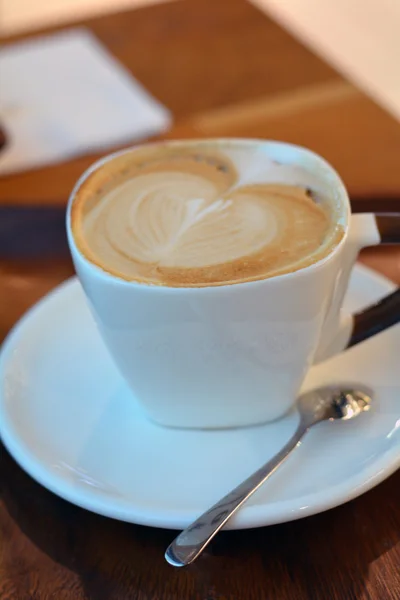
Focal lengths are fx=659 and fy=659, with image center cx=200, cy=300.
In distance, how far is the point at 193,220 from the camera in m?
0.48

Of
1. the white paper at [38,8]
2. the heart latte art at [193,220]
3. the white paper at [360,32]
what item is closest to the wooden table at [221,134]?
the heart latte art at [193,220]

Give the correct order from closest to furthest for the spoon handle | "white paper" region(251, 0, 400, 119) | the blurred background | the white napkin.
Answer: the spoon handle < the blurred background < the white napkin < "white paper" region(251, 0, 400, 119)

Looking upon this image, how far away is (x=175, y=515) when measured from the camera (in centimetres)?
40

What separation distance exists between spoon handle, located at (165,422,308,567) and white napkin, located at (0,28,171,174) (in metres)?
0.51

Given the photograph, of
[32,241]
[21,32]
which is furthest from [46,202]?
[21,32]

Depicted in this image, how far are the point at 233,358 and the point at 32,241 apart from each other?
341 millimetres

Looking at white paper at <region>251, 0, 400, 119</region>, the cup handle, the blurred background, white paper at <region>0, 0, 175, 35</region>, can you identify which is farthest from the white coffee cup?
white paper at <region>0, 0, 175, 35</region>

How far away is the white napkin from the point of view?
822mm

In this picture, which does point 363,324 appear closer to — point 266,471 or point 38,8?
point 266,471

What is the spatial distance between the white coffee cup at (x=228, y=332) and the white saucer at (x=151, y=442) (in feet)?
0.09

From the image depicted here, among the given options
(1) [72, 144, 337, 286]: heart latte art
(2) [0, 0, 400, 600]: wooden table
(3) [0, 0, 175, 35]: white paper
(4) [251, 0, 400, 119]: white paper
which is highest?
(1) [72, 144, 337, 286]: heart latte art

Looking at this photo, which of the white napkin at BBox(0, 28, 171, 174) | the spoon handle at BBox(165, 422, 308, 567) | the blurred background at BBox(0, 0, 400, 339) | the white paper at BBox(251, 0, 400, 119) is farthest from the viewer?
the white paper at BBox(251, 0, 400, 119)

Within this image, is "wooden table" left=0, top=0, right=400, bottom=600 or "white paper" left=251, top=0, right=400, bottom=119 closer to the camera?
"wooden table" left=0, top=0, right=400, bottom=600

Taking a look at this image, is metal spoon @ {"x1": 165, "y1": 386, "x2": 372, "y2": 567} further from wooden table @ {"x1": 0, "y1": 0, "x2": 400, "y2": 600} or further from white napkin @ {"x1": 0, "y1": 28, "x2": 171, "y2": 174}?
white napkin @ {"x1": 0, "y1": 28, "x2": 171, "y2": 174}
